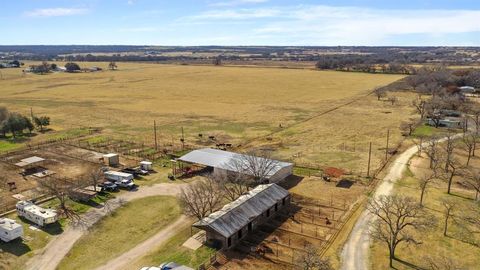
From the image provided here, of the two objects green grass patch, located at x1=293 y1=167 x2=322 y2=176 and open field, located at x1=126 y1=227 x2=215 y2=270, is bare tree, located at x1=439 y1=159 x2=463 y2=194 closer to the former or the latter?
green grass patch, located at x1=293 y1=167 x2=322 y2=176

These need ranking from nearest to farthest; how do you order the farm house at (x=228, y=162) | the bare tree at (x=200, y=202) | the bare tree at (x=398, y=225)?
1. the bare tree at (x=398, y=225)
2. the bare tree at (x=200, y=202)
3. the farm house at (x=228, y=162)

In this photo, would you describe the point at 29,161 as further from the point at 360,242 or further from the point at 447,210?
the point at 447,210

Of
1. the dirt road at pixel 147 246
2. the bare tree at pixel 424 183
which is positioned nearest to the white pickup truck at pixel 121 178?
the dirt road at pixel 147 246

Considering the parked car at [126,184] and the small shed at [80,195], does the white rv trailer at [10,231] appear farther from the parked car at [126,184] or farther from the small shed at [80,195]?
the parked car at [126,184]

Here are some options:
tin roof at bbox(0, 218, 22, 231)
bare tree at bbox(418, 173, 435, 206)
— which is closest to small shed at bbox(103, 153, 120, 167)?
tin roof at bbox(0, 218, 22, 231)

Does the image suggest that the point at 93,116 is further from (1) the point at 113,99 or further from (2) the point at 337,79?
(2) the point at 337,79

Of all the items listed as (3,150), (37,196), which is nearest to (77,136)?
(3,150)
